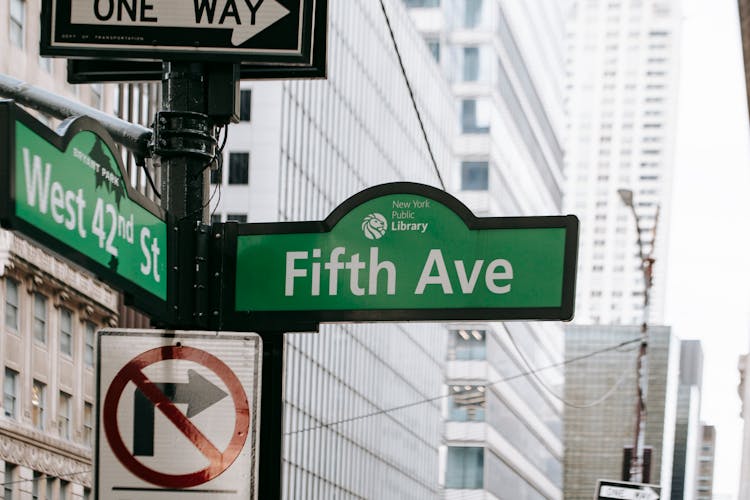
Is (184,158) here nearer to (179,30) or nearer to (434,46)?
(179,30)

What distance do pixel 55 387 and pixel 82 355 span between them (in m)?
3.02

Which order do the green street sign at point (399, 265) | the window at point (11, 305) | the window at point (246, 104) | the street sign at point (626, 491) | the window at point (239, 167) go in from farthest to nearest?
the window at point (239, 167) < the window at point (246, 104) < the window at point (11, 305) < the street sign at point (626, 491) < the green street sign at point (399, 265)

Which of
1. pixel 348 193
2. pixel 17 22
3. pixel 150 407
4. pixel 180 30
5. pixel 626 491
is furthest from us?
pixel 348 193

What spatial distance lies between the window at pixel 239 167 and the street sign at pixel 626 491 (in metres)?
33.3

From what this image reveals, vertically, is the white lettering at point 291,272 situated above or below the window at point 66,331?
below

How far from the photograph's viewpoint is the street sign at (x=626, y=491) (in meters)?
28.8

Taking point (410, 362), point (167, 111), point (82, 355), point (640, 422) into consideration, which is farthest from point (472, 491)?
point (167, 111)

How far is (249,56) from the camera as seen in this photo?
5.32 metres

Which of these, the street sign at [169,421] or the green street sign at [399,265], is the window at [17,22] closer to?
the green street sign at [399,265]

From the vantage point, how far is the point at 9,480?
44969 millimetres

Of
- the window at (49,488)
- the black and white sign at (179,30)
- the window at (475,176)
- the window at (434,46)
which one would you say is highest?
the window at (434,46)

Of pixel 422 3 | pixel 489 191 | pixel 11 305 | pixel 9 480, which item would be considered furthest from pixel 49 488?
pixel 422 3

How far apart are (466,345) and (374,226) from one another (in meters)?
85.8

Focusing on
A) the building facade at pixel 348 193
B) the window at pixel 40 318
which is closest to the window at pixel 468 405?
the building facade at pixel 348 193
